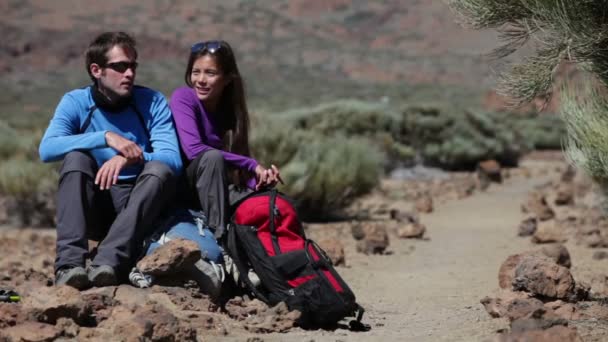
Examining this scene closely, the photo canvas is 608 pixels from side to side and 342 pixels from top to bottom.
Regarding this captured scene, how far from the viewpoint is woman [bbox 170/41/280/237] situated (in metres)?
4.87

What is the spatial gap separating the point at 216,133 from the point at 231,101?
0.20 meters

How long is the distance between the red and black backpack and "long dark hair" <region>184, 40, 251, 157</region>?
410 mm

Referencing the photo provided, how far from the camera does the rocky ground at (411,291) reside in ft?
13.1

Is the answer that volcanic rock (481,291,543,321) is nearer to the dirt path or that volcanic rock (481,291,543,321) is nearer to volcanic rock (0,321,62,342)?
the dirt path

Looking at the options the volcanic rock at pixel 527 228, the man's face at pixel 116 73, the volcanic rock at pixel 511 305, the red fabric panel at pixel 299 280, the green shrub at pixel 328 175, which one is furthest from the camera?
the green shrub at pixel 328 175

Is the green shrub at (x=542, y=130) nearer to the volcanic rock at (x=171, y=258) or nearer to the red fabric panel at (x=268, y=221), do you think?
the red fabric panel at (x=268, y=221)

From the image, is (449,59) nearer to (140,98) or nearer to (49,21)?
(49,21)

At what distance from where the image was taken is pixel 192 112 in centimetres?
513

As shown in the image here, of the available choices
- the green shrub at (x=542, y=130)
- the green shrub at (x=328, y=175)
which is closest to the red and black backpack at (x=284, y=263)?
the green shrub at (x=328, y=175)

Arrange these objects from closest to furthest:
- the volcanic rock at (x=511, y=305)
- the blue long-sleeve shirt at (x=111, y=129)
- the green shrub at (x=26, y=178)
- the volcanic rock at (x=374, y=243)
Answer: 1. the volcanic rock at (x=511, y=305)
2. the blue long-sleeve shirt at (x=111, y=129)
3. the volcanic rock at (x=374, y=243)
4. the green shrub at (x=26, y=178)

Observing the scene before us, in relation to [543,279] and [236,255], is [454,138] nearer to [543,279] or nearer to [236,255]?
[543,279]

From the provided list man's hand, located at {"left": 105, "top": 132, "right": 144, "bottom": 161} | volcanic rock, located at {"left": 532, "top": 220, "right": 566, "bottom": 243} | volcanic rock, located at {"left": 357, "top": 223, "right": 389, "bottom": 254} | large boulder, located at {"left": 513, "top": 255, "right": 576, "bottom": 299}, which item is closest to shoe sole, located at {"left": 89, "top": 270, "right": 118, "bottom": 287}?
man's hand, located at {"left": 105, "top": 132, "right": 144, "bottom": 161}

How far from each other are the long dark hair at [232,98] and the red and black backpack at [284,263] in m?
0.41

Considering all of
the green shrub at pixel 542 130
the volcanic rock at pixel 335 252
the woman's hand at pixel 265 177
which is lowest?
the green shrub at pixel 542 130
